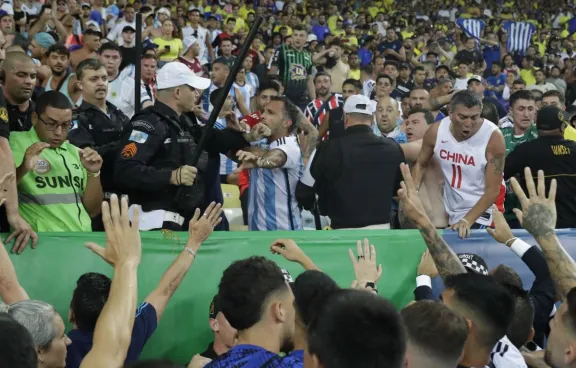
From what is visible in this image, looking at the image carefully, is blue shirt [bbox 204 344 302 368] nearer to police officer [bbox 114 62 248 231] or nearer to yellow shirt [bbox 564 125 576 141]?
police officer [bbox 114 62 248 231]

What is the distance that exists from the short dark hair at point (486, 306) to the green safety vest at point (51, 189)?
2589 millimetres

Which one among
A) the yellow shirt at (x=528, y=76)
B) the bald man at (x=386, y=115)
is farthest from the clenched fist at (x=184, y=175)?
the yellow shirt at (x=528, y=76)

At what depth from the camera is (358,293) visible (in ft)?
8.25

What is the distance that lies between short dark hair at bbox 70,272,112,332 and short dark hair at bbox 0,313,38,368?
5.72ft

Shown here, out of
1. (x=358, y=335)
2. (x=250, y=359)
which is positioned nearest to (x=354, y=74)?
(x=250, y=359)

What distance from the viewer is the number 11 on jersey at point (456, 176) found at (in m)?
6.30

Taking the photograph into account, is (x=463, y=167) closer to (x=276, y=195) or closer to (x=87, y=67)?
(x=276, y=195)

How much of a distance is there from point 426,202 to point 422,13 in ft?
68.7

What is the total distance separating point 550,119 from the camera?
6930 millimetres

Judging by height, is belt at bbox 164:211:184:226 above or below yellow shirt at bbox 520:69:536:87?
above

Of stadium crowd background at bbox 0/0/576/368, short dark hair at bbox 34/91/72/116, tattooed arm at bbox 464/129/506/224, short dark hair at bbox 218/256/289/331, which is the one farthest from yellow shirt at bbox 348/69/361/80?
short dark hair at bbox 218/256/289/331

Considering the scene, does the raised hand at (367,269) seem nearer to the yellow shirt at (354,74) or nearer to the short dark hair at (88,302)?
the short dark hair at (88,302)

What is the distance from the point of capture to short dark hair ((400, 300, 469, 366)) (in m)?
2.90

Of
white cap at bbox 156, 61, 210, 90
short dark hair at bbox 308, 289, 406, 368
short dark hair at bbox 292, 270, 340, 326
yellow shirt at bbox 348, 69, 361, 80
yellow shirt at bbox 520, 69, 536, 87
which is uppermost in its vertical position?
white cap at bbox 156, 61, 210, 90
